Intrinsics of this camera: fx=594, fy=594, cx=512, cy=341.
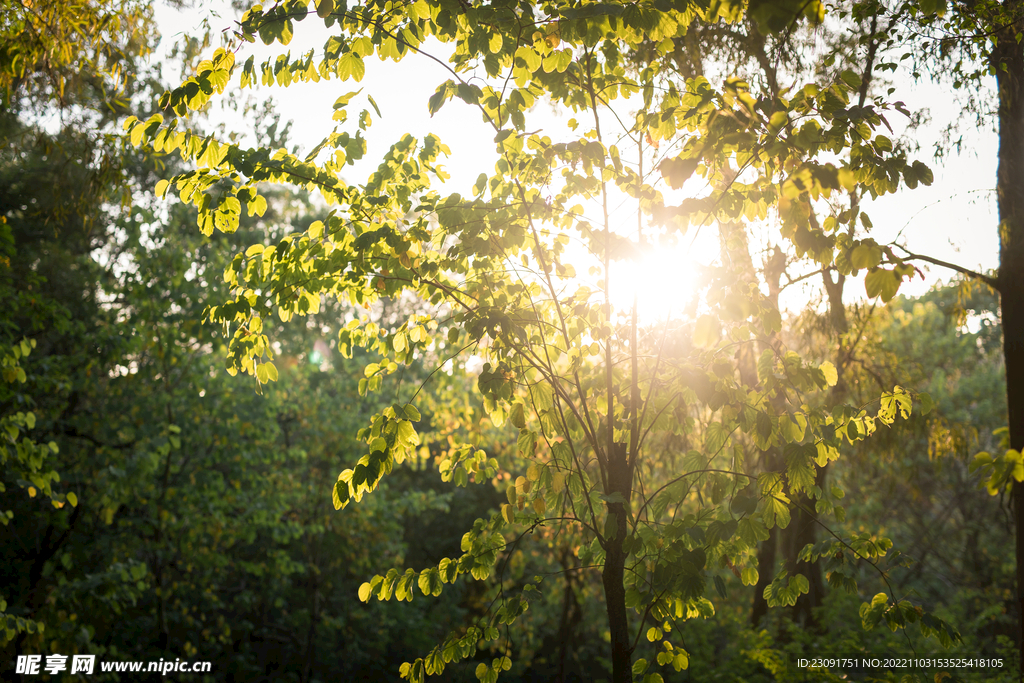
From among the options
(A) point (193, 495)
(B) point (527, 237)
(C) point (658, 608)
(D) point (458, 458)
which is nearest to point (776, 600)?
(C) point (658, 608)

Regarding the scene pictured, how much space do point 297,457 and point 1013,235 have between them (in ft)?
26.7

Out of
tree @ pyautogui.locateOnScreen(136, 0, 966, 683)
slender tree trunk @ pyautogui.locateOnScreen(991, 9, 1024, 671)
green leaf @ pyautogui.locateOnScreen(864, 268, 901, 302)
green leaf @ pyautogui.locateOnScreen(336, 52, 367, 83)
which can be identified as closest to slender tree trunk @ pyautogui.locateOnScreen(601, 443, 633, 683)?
tree @ pyautogui.locateOnScreen(136, 0, 966, 683)

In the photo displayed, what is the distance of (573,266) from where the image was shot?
8.24 feet

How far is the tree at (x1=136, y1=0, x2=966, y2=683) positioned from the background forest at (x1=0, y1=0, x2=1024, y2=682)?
0.25ft

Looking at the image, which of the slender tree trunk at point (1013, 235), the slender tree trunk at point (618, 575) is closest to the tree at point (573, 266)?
the slender tree trunk at point (618, 575)

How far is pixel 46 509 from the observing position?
6.51m

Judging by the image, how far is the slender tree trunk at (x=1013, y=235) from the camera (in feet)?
12.1

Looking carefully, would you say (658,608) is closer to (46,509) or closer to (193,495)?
(193,495)

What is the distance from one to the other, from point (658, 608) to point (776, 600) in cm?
49

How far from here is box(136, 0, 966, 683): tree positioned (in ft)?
5.50

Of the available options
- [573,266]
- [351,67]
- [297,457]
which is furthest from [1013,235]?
[297,457]

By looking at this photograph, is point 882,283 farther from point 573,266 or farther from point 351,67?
point 351,67

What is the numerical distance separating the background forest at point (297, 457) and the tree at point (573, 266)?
2.9 inches

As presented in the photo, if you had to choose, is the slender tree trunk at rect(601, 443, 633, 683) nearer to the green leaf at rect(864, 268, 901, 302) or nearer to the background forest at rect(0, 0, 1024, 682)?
the background forest at rect(0, 0, 1024, 682)
